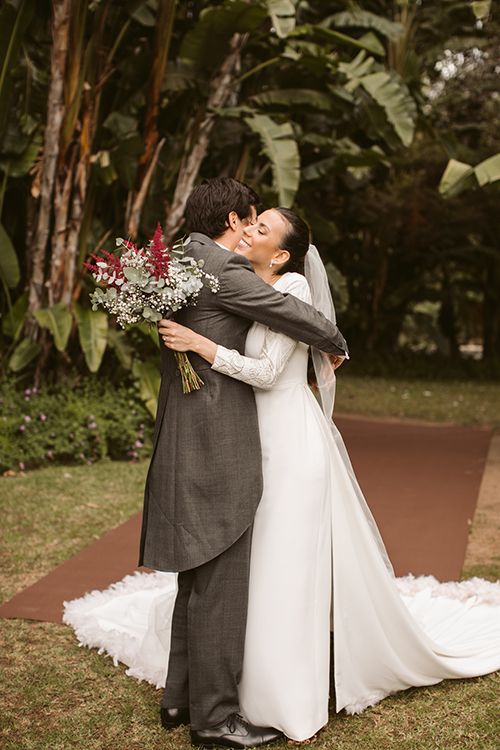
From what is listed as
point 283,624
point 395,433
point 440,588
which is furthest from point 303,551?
point 395,433

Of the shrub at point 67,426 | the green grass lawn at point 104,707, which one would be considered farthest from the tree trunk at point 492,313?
the green grass lawn at point 104,707

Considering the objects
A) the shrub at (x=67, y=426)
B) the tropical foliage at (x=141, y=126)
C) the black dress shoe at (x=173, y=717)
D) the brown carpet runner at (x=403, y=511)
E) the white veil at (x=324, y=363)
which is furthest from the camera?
the tropical foliage at (x=141, y=126)

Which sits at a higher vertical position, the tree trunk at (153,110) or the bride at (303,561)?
the tree trunk at (153,110)

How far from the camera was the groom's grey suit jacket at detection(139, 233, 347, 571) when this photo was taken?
3055 millimetres

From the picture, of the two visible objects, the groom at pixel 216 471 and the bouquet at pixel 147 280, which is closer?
the bouquet at pixel 147 280

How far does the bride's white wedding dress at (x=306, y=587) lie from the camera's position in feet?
10.3

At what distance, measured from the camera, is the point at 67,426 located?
7945mm

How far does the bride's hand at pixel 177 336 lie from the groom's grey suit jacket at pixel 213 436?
8 centimetres

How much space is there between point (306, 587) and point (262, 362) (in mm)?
827

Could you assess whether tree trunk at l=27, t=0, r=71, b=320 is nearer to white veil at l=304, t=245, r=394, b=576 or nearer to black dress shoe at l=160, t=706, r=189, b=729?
white veil at l=304, t=245, r=394, b=576

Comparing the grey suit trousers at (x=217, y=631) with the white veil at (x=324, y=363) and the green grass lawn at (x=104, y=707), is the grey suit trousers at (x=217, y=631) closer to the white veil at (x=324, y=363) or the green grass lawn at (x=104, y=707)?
the green grass lawn at (x=104, y=707)

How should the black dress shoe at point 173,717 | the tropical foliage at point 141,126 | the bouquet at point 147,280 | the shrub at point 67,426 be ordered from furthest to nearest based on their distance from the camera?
the tropical foliage at point 141,126, the shrub at point 67,426, the black dress shoe at point 173,717, the bouquet at point 147,280

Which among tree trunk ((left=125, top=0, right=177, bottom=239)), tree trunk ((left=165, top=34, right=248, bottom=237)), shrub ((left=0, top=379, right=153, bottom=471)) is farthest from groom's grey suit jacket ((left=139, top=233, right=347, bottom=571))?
tree trunk ((left=165, top=34, right=248, bottom=237))

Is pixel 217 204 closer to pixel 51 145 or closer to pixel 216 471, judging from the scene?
pixel 216 471
